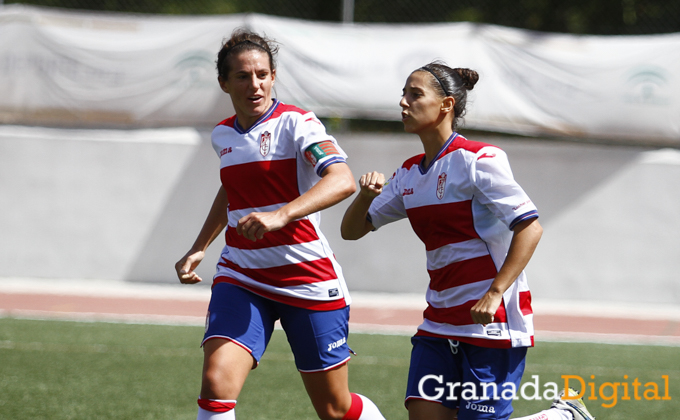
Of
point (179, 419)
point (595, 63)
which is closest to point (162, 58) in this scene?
point (595, 63)

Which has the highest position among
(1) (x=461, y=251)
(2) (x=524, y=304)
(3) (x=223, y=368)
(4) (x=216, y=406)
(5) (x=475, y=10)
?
(5) (x=475, y=10)

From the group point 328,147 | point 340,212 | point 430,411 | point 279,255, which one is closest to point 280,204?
point 279,255

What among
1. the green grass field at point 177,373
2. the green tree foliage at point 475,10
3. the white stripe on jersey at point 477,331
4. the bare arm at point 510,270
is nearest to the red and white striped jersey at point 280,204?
the white stripe on jersey at point 477,331

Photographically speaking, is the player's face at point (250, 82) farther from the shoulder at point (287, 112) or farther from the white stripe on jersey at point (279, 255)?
the white stripe on jersey at point (279, 255)

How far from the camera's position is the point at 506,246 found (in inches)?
124

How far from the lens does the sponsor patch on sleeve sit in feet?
10.7

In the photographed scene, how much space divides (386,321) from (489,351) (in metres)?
5.91

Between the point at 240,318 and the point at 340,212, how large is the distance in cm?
755

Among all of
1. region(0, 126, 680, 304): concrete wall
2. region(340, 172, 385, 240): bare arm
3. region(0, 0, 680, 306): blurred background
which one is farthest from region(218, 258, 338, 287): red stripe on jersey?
region(0, 126, 680, 304): concrete wall

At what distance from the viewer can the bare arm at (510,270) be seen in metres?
2.89

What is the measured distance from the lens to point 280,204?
3.38 meters

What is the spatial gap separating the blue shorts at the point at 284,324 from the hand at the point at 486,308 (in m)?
0.79

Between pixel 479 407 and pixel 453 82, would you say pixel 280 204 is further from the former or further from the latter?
pixel 479 407

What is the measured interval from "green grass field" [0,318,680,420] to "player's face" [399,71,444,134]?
2.54 meters
